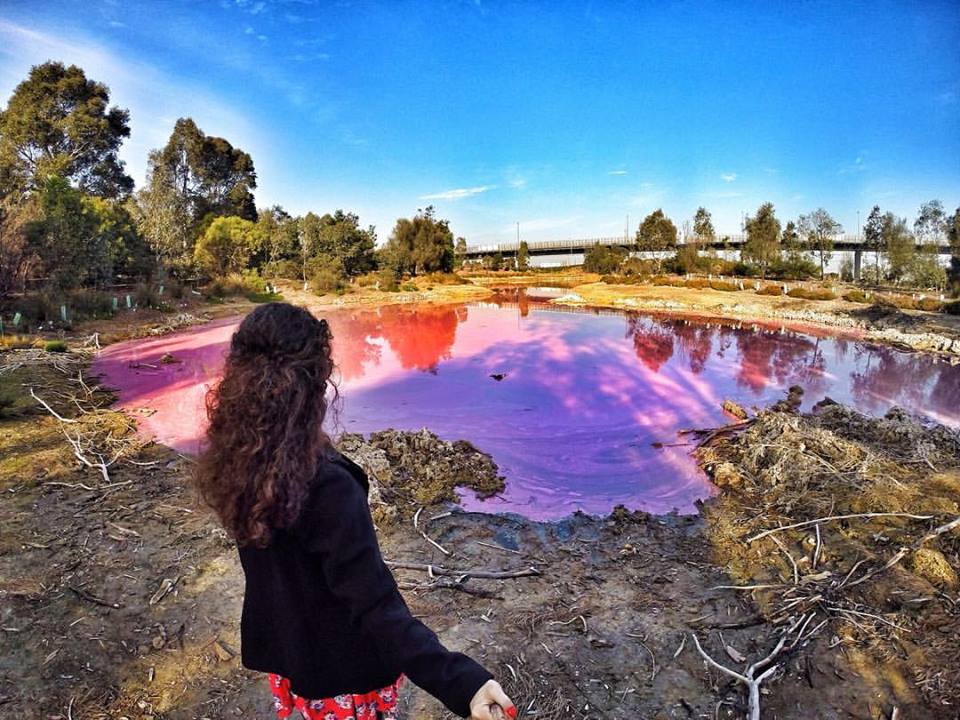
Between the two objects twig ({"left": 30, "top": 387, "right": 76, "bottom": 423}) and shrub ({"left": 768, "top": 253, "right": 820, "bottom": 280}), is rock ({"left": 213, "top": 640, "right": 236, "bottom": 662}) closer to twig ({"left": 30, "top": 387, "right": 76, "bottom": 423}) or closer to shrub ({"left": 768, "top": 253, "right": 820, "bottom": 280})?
twig ({"left": 30, "top": 387, "right": 76, "bottom": 423})

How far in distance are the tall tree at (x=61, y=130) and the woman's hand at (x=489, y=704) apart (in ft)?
128

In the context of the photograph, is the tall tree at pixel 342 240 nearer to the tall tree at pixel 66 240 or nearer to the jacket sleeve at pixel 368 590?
the tall tree at pixel 66 240

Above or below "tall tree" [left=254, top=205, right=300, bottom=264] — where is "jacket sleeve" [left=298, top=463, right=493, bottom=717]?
below

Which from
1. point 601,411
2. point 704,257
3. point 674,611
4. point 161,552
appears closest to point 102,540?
point 161,552

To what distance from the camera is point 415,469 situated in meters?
6.63

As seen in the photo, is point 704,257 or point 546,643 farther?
point 704,257

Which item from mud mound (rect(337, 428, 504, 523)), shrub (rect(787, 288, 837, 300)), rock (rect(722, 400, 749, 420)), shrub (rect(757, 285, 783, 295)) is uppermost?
shrub (rect(757, 285, 783, 295))

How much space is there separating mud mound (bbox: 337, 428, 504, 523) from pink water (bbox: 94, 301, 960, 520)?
17.0 inches

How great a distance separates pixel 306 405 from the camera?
1.46 meters

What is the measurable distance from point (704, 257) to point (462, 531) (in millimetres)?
45324

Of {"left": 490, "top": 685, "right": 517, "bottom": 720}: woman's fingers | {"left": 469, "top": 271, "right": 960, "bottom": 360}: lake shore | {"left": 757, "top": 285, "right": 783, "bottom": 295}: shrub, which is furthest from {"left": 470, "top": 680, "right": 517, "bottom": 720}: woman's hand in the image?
{"left": 757, "top": 285, "right": 783, "bottom": 295}: shrub

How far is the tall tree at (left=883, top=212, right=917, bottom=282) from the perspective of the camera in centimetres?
3438

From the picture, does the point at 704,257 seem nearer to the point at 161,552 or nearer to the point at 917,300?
the point at 917,300

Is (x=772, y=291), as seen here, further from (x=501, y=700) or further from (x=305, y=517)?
(x=305, y=517)
